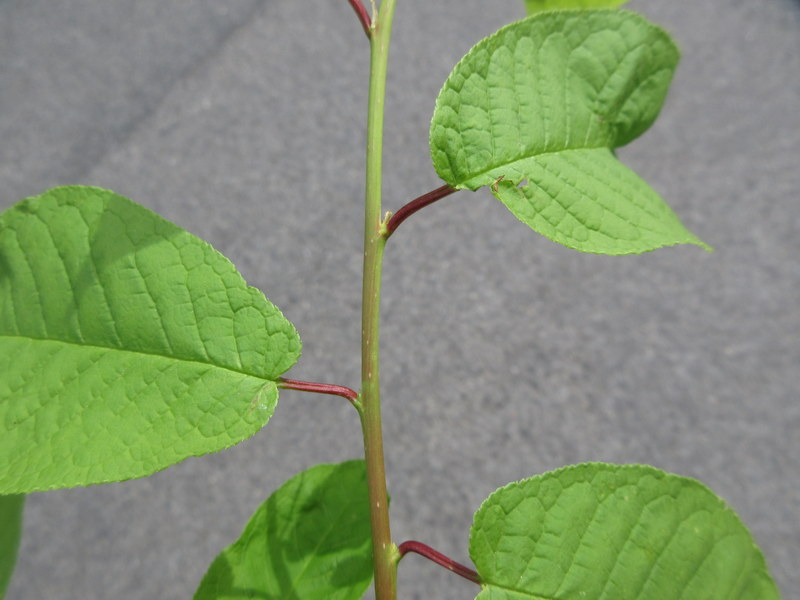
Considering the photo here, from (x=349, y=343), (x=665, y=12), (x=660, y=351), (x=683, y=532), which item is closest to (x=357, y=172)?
(x=349, y=343)

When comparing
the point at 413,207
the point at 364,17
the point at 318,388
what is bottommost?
the point at 318,388

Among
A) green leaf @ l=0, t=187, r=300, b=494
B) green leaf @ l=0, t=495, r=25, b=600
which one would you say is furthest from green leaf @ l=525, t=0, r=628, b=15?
green leaf @ l=0, t=495, r=25, b=600

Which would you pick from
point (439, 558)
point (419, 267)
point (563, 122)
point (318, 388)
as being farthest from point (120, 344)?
point (419, 267)

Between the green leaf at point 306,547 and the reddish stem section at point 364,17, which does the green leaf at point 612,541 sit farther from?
the reddish stem section at point 364,17

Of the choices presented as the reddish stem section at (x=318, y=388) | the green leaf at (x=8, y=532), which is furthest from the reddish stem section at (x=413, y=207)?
the green leaf at (x=8, y=532)

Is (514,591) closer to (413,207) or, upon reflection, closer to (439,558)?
(439,558)
